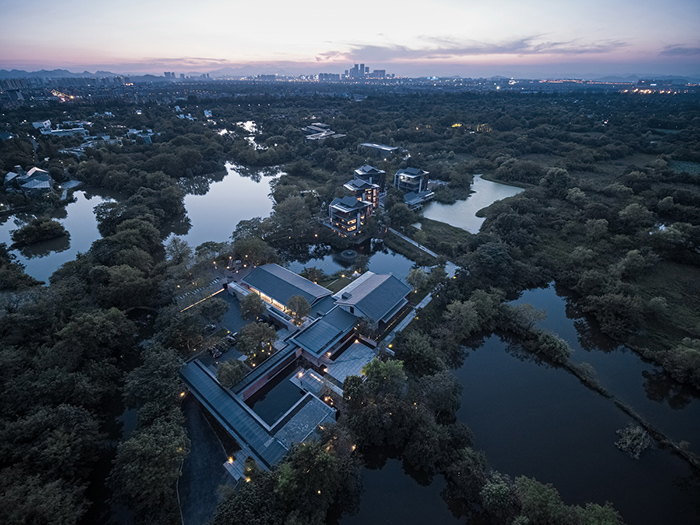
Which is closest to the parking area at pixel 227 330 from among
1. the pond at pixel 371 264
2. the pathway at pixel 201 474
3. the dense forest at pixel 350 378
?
the dense forest at pixel 350 378

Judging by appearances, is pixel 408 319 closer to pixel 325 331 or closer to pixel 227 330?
pixel 325 331

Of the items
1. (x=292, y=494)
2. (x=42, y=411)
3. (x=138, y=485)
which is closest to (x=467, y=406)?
(x=292, y=494)

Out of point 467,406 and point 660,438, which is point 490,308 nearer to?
point 467,406

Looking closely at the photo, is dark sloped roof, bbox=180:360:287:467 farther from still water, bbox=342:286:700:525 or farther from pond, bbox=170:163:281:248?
pond, bbox=170:163:281:248

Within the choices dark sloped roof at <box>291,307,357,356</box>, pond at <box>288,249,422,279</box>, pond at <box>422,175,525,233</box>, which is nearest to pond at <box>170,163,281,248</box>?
pond at <box>288,249,422,279</box>

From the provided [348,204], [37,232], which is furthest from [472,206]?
[37,232]

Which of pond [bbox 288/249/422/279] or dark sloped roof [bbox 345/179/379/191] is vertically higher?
dark sloped roof [bbox 345/179/379/191]
